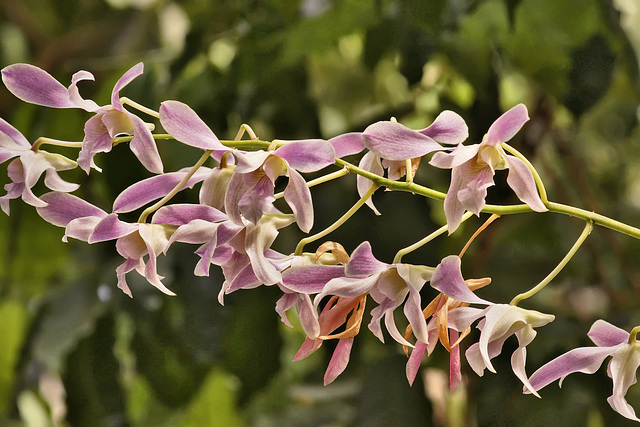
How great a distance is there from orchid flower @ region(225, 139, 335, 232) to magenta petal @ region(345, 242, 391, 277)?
0.07 feet

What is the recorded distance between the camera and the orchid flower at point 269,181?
253 millimetres

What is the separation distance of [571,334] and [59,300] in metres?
0.54

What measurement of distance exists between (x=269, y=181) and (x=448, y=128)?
7cm

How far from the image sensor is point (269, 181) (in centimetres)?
26

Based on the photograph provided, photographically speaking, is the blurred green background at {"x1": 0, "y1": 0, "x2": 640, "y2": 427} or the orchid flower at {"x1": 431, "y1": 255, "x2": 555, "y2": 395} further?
the blurred green background at {"x1": 0, "y1": 0, "x2": 640, "y2": 427}

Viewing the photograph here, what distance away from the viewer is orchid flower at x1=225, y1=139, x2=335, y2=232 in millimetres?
253

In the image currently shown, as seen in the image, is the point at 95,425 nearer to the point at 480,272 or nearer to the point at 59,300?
the point at 59,300

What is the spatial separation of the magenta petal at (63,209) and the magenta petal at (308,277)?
3.3 inches


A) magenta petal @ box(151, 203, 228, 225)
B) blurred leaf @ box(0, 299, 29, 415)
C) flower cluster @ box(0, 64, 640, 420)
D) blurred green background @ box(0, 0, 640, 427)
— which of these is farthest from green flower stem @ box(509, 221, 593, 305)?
blurred leaf @ box(0, 299, 29, 415)

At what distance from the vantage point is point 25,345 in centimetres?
77

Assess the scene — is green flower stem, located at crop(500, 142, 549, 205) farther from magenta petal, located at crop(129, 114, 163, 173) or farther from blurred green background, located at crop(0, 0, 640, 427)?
blurred green background, located at crop(0, 0, 640, 427)

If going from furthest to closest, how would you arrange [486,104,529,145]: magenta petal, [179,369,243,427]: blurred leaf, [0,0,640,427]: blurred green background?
[179,369,243,427]: blurred leaf, [0,0,640,427]: blurred green background, [486,104,529,145]: magenta petal

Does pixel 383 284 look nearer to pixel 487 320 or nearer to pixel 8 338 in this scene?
pixel 487 320

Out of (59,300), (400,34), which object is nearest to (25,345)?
(59,300)
